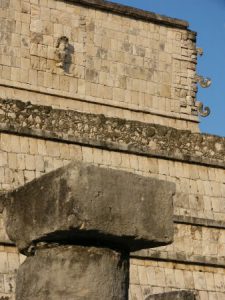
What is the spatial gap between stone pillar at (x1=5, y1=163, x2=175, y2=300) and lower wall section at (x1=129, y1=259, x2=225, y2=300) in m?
8.38

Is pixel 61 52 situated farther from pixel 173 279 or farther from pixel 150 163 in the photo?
pixel 173 279

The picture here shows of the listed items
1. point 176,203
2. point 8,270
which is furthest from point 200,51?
point 8,270

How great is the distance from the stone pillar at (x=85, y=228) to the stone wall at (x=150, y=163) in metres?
7.74

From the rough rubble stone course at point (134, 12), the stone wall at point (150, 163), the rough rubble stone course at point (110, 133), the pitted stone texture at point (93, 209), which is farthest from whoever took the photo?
the rough rubble stone course at point (134, 12)

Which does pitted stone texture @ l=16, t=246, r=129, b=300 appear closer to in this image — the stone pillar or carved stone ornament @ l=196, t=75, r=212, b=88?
the stone pillar

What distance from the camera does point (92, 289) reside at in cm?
781

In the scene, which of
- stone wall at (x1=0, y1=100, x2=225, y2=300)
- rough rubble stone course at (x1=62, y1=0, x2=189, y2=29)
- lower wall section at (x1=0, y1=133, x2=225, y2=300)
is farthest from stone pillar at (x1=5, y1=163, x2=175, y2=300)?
rough rubble stone course at (x1=62, y1=0, x2=189, y2=29)

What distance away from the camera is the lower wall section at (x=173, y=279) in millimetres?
16688

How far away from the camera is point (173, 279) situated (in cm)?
1720

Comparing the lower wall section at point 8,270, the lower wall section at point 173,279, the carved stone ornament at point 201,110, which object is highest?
the carved stone ornament at point 201,110

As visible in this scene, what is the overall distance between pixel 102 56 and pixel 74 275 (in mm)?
15159

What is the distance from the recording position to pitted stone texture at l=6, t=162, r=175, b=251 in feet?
25.1

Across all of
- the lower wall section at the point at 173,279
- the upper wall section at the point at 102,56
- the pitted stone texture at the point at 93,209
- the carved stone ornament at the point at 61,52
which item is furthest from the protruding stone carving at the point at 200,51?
the pitted stone texture at the point at 93,209

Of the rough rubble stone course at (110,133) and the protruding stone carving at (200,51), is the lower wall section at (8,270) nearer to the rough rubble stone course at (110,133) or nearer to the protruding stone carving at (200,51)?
the rough rubble stone course at (110,133)
